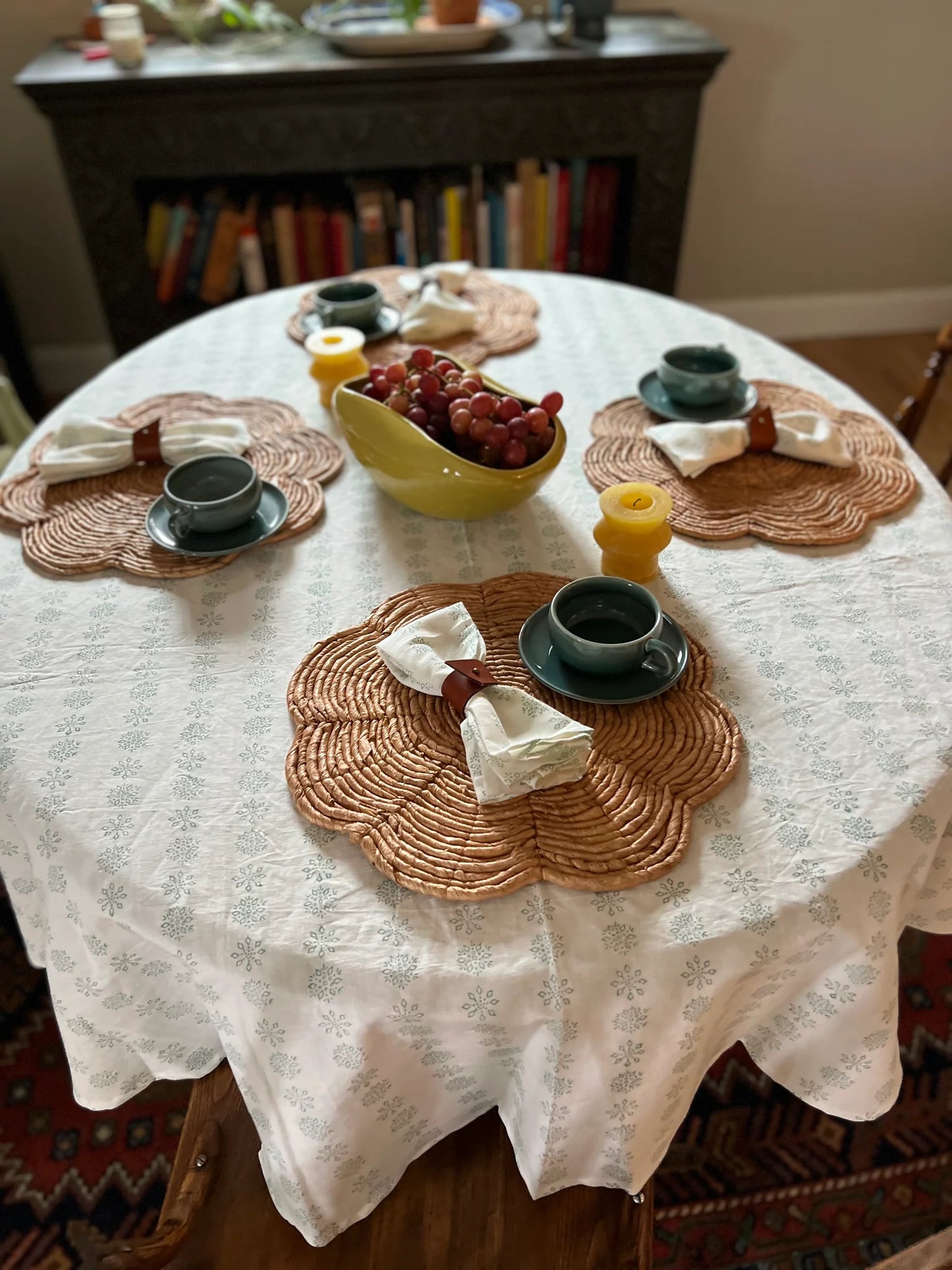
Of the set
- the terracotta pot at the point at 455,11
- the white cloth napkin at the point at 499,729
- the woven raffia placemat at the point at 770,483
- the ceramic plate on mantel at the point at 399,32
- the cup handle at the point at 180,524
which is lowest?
the woven raffia placemat at the point at 770,483

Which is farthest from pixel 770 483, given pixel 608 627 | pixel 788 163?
pixel 788 163

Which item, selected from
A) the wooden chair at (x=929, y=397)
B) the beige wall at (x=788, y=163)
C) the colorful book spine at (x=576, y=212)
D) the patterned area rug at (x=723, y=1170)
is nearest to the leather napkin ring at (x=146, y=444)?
the patterned area rug at (x=723, y=1170)

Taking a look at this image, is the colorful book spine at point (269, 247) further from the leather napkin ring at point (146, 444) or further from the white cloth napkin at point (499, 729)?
the white cloth napkin at point (499, 729)

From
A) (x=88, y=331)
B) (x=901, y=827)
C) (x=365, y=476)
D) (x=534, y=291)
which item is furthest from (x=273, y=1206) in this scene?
(x=88, y=331)

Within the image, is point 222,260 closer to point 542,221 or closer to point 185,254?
point 185,254

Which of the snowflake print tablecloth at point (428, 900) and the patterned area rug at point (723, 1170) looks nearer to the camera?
the snowflake print tablecloth at point (428, 900)

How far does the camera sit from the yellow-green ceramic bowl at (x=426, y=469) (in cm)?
111

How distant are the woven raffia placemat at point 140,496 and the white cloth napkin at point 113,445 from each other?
0.7 inches

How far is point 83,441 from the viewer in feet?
4.18

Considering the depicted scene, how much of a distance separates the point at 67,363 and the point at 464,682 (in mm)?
2667

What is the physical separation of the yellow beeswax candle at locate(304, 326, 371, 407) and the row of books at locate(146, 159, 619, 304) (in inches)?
49.7

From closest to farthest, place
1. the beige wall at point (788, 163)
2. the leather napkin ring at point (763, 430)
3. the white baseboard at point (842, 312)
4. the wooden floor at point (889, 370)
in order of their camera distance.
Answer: the leather napkin ring at point (763, 430), the beige wall at point (788, 163), the wooden floor at point (889, 370), the white baseboard at point (842, 312)

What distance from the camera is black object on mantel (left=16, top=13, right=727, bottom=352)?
220cm

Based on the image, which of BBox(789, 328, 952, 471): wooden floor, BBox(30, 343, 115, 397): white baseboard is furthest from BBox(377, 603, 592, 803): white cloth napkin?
BBox(30, 343, 115, 397): white baseboard
